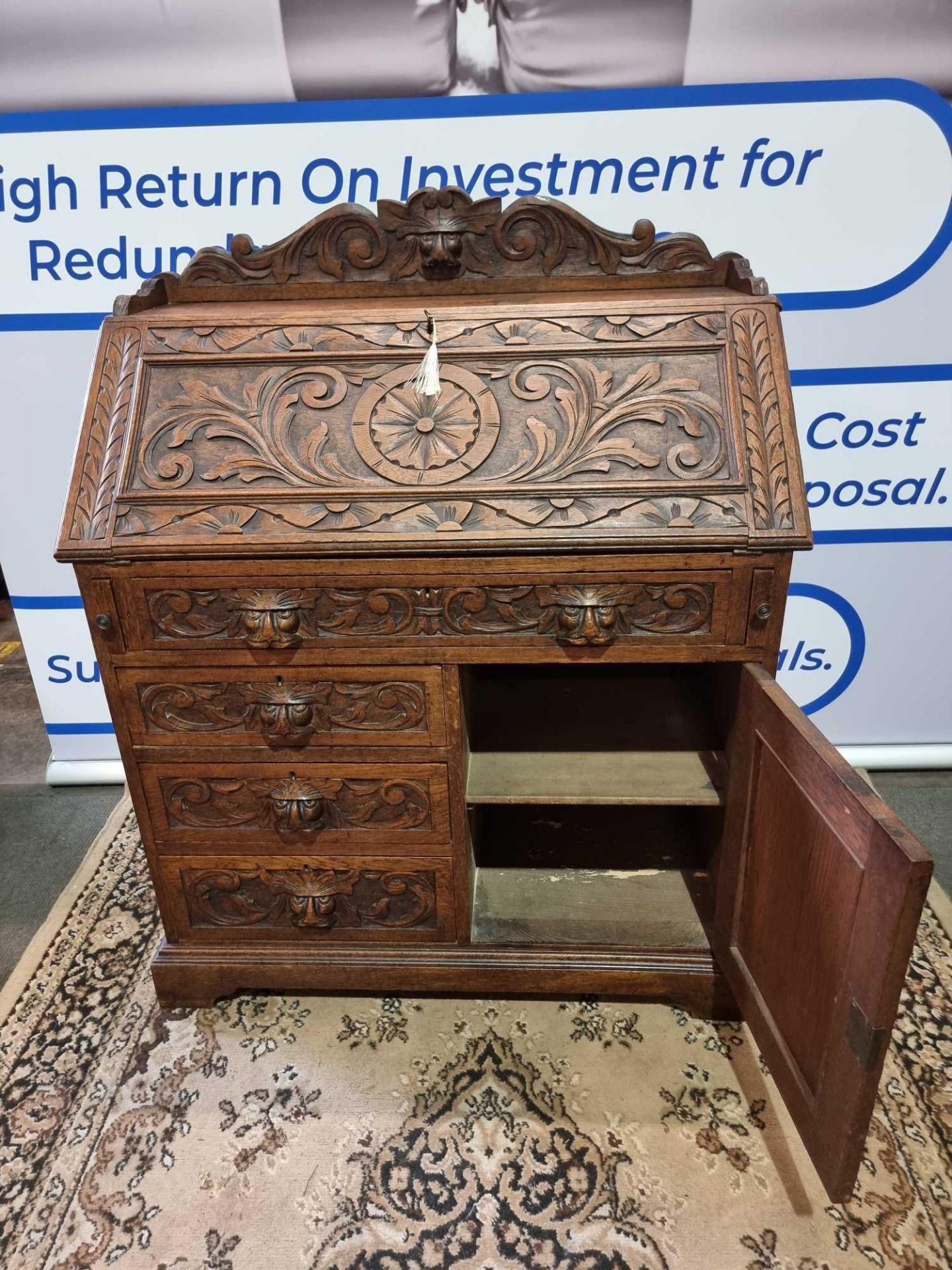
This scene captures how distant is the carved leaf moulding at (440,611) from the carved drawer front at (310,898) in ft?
1.57

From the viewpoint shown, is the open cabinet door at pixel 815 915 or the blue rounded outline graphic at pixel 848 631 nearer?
the open cabinet door at pixel 815 915

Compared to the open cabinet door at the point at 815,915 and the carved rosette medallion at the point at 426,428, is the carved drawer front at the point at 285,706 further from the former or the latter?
the open cabinet door at the point at 815,915

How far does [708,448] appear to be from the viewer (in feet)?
4.25

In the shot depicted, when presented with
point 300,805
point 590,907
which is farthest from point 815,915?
point 300,805

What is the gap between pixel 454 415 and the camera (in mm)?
1341

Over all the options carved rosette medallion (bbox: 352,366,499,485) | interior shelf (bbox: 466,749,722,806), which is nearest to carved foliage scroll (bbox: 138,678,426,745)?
interior shelf (bbox: 466,749,722,806)

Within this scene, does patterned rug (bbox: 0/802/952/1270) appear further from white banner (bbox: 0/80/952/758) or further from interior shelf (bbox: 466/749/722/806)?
white banner (bbox: 0/80/952/758)

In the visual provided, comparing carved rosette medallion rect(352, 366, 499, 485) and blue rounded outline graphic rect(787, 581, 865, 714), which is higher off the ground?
carved rosette medallion rect(352, 366, 499, 485)

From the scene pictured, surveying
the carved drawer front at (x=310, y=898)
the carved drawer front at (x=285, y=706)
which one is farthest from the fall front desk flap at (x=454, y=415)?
the carved drawer front at (x=310, y=898)

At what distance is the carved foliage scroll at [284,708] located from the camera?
4.50 feet

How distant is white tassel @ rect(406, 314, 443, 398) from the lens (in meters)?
1.32

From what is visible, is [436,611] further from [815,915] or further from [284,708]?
[815,915]

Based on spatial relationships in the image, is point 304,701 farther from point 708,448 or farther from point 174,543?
point 708,448

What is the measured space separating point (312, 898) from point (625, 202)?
163 centimetres
